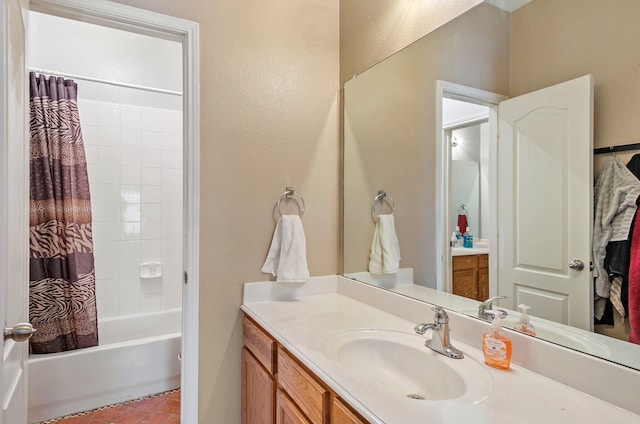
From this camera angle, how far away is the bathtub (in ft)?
6.48

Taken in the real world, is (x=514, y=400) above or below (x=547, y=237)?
below

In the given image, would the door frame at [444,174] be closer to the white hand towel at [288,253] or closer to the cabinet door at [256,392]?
the white hand towel at [288,253]

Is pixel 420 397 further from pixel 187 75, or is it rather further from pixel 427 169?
pixel 187 75

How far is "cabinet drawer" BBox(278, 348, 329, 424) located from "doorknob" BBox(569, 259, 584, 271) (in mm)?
732

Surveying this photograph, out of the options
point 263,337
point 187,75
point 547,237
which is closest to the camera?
point 547,237

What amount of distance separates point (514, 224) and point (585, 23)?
558 mm

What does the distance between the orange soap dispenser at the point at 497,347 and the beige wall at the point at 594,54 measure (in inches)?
20.3

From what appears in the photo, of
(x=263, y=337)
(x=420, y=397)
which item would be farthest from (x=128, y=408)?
(x=420, y=397)

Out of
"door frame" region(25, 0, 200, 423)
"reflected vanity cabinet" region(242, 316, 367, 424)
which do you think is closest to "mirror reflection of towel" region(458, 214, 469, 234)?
"reflected vanity cabinet" region(242, 316, 367, 424)

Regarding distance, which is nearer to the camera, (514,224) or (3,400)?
→ (3,400)

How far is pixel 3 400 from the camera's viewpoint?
82 cm

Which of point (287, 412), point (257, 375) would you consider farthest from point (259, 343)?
point (287, 412)

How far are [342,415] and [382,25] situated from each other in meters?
1.58

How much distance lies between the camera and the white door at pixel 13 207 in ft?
2.57
